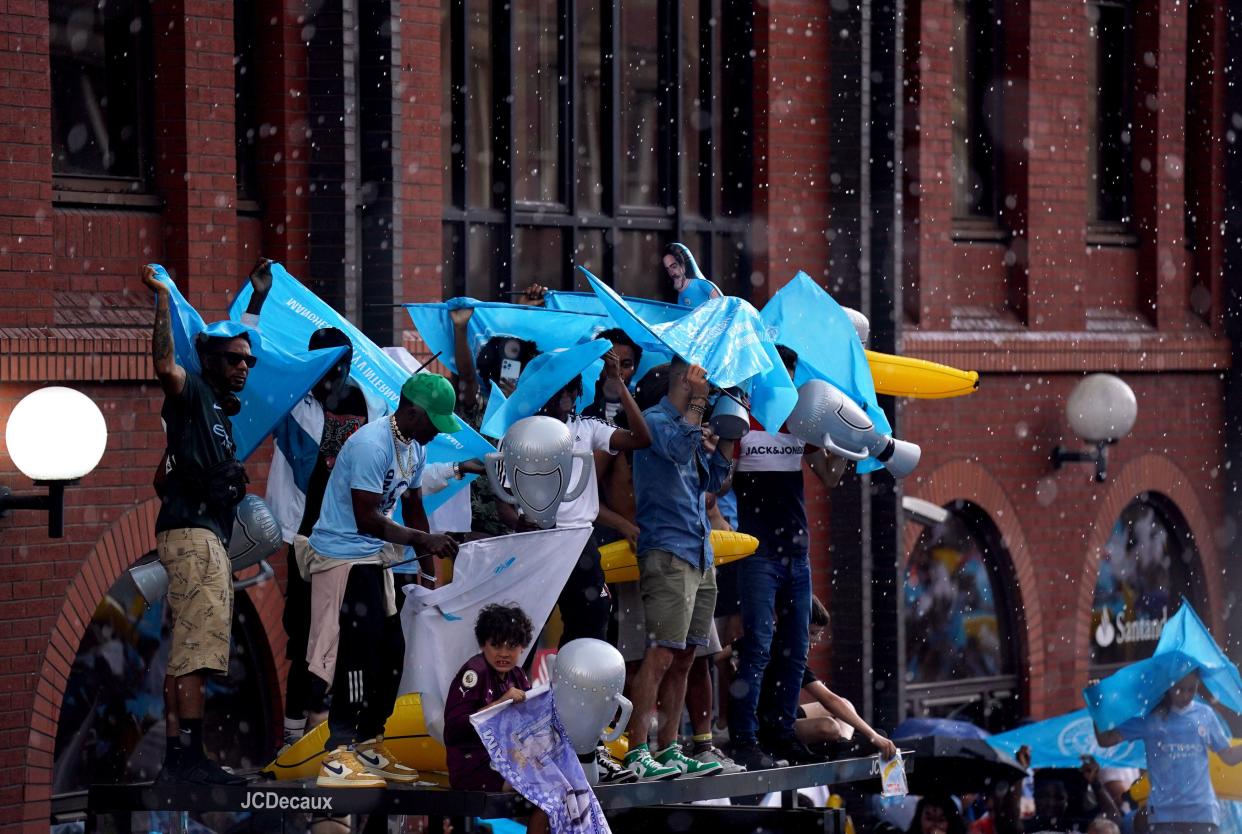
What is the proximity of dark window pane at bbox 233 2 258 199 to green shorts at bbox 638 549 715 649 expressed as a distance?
4.12m

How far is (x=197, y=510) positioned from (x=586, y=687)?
1.79 m

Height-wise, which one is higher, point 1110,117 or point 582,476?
point 1110,117

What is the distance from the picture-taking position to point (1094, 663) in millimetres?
18016

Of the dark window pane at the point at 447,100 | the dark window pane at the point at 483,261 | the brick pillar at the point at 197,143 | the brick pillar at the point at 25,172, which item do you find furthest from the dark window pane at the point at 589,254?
the brick pillar at the point at 25,172

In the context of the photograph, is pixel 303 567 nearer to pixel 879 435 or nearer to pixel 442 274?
pixel 879 435

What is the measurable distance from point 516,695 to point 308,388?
1761 mm

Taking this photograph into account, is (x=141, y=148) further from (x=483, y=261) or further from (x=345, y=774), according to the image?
(x=345, y=774)

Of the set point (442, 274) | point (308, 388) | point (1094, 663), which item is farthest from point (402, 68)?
point (1094, 663)

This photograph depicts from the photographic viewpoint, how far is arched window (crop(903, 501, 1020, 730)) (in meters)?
16.6

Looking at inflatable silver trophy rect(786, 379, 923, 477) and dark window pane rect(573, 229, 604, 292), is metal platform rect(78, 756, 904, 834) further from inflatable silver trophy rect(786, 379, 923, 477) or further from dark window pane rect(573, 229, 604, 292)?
dark window pane rect(573, 229, 604, 292)

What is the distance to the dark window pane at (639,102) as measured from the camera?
583 inches

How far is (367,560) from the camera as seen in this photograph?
9.40m

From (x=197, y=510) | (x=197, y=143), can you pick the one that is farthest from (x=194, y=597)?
(x=197, y=143)

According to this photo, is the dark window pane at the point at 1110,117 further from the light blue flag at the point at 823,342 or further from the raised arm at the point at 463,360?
the raised arm at the point at 463,360
